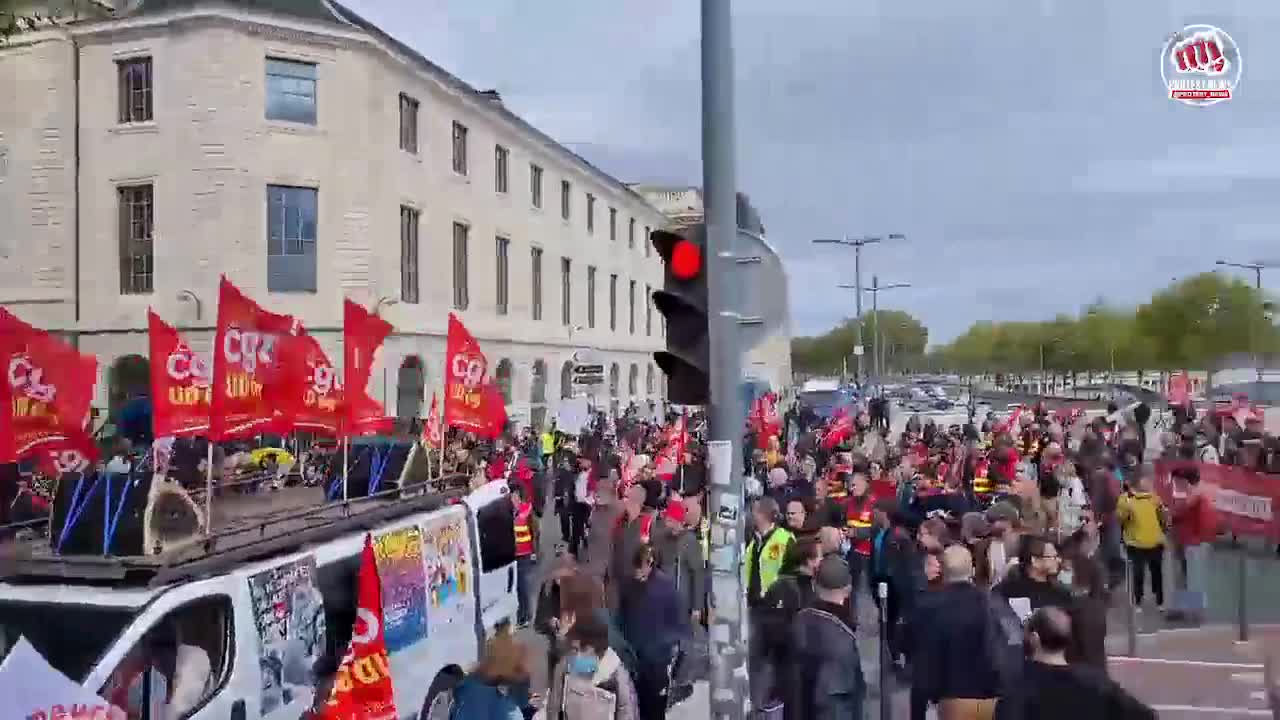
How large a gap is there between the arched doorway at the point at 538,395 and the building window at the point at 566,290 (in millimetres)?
3224

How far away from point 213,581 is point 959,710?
3.98 metres

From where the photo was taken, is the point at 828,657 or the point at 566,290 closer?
the point at 828,657

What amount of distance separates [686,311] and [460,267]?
90.7ft

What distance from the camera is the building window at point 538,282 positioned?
39.8m

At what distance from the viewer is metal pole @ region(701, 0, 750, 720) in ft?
19.2

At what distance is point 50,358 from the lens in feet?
26.5

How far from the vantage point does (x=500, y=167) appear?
36.4 meters

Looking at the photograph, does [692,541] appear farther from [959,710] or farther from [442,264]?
[442,264]

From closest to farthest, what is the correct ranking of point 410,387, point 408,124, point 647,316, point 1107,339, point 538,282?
point 410,387 < point 408,124 < point 538,282 < point 647,316 < point 1107,339

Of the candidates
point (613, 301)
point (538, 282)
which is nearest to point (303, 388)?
point (538, 282)

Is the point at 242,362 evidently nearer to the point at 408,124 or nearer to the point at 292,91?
the point at 292,91

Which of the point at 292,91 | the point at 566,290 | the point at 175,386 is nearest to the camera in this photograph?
the point at 175,386

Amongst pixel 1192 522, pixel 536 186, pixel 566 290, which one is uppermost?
pixel 536 186

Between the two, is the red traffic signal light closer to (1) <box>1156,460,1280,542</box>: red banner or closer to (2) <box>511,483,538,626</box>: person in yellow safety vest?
(2) <box>511,483,538,626</box>: person in yellow safety vest
